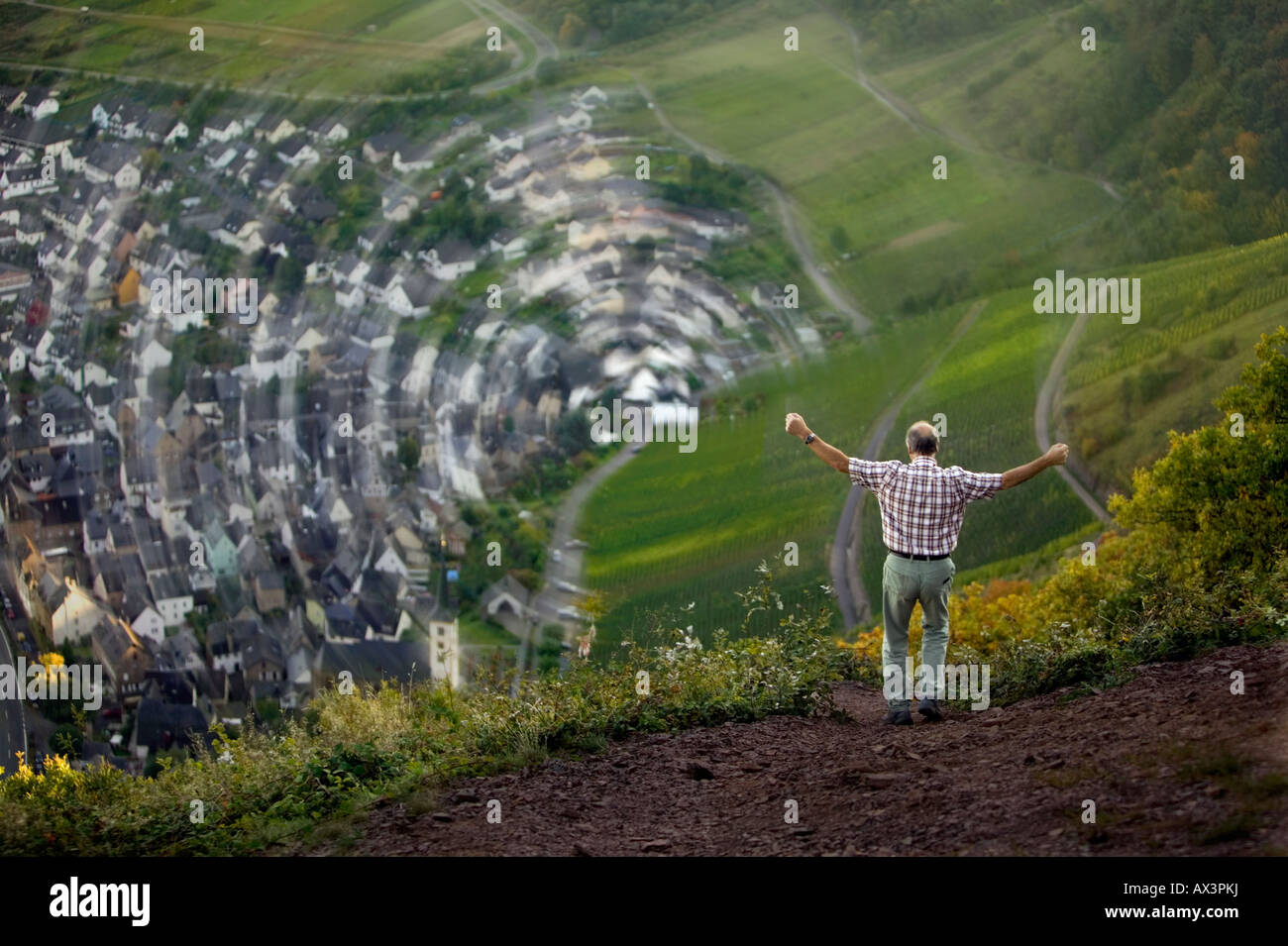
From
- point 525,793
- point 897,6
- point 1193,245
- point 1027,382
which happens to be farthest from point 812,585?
point 897,6

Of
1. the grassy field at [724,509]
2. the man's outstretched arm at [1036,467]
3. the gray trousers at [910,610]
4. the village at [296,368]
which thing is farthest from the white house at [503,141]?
the man's outstretched arm at [1036,467]

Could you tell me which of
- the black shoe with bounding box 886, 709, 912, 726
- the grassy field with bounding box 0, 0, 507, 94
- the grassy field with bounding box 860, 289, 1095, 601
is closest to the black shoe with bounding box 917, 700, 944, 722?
the black shoe with bounding box 886, 709, 912, 726

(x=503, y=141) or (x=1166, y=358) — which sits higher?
(x=503, y=141)

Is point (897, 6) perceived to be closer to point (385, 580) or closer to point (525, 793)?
point (385, 580)

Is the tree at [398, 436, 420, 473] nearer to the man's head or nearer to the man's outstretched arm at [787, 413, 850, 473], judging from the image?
the man's outstretched arm at [787, 413, 850, 473]

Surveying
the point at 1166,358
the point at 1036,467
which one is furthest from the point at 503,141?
the point at 1036,467

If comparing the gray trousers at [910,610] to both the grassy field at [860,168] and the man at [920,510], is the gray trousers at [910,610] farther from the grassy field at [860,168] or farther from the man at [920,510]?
the grassy field at [860,168]

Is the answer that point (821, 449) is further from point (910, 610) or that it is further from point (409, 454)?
point (409, 454)
